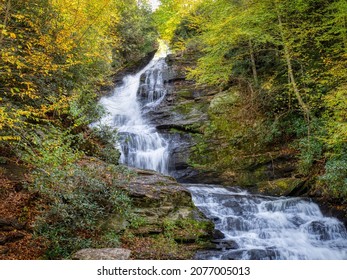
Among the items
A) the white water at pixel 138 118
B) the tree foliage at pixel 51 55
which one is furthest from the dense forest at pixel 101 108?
the white water at pixel 138 118

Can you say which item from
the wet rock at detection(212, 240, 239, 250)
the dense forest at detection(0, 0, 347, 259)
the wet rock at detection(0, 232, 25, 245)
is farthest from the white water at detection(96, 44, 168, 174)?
the wet rock at detection(0, 232, 25, 245)

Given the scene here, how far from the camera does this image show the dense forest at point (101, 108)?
19.9ft

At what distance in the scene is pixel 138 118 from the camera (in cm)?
1697

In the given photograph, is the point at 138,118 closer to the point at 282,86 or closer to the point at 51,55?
the point at 282,86

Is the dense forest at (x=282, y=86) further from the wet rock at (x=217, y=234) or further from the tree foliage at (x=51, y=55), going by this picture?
the tree foliage at (x=51, y=55)

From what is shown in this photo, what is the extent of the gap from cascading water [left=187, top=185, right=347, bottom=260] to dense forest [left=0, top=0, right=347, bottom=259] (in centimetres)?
131

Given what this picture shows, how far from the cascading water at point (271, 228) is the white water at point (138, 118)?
415 centimetres

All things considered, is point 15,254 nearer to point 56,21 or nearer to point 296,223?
point 56,21

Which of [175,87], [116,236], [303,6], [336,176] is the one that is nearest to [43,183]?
[116,236]

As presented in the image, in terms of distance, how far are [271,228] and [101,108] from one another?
7.12 m

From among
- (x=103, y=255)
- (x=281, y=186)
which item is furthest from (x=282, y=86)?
(x=103, y=255)

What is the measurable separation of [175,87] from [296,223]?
Answer: 11.8 m

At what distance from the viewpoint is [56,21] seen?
884 centimetres

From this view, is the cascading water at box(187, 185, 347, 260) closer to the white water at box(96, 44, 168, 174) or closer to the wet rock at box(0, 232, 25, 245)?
the wet rock at box(0, 232, 25, 245)
